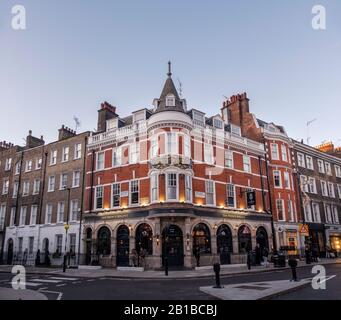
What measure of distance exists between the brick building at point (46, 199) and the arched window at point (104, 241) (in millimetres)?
2883

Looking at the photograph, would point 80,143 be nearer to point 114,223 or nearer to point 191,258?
point 114,223

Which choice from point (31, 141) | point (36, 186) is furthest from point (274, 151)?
point (31, 141)

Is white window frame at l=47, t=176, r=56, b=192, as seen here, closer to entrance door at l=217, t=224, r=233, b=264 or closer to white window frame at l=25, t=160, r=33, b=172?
white window frame at l=25, t=160, r=33, b=172

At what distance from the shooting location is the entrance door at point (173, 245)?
24578 mm

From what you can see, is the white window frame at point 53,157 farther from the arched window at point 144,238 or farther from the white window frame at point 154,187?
the arched window at point 144,238

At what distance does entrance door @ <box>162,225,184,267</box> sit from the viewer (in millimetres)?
24578

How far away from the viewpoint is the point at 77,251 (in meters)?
29.7

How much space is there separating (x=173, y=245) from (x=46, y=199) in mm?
17340

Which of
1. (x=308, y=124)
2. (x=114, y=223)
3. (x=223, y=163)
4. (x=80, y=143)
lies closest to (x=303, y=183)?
(x=308, y=124)

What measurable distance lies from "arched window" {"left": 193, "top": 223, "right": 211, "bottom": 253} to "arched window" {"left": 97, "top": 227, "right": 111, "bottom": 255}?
310 inches

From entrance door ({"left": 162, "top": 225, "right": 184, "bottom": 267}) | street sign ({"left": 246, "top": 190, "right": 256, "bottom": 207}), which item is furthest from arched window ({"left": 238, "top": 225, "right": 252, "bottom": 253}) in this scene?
entrance door ({"left": 162, "top": 225, "right": 184, "bottom": 267})

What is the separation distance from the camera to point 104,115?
33469 millimetres

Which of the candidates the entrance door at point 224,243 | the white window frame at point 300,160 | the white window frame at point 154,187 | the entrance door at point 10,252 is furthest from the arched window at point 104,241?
the white window frame at point 300,160
